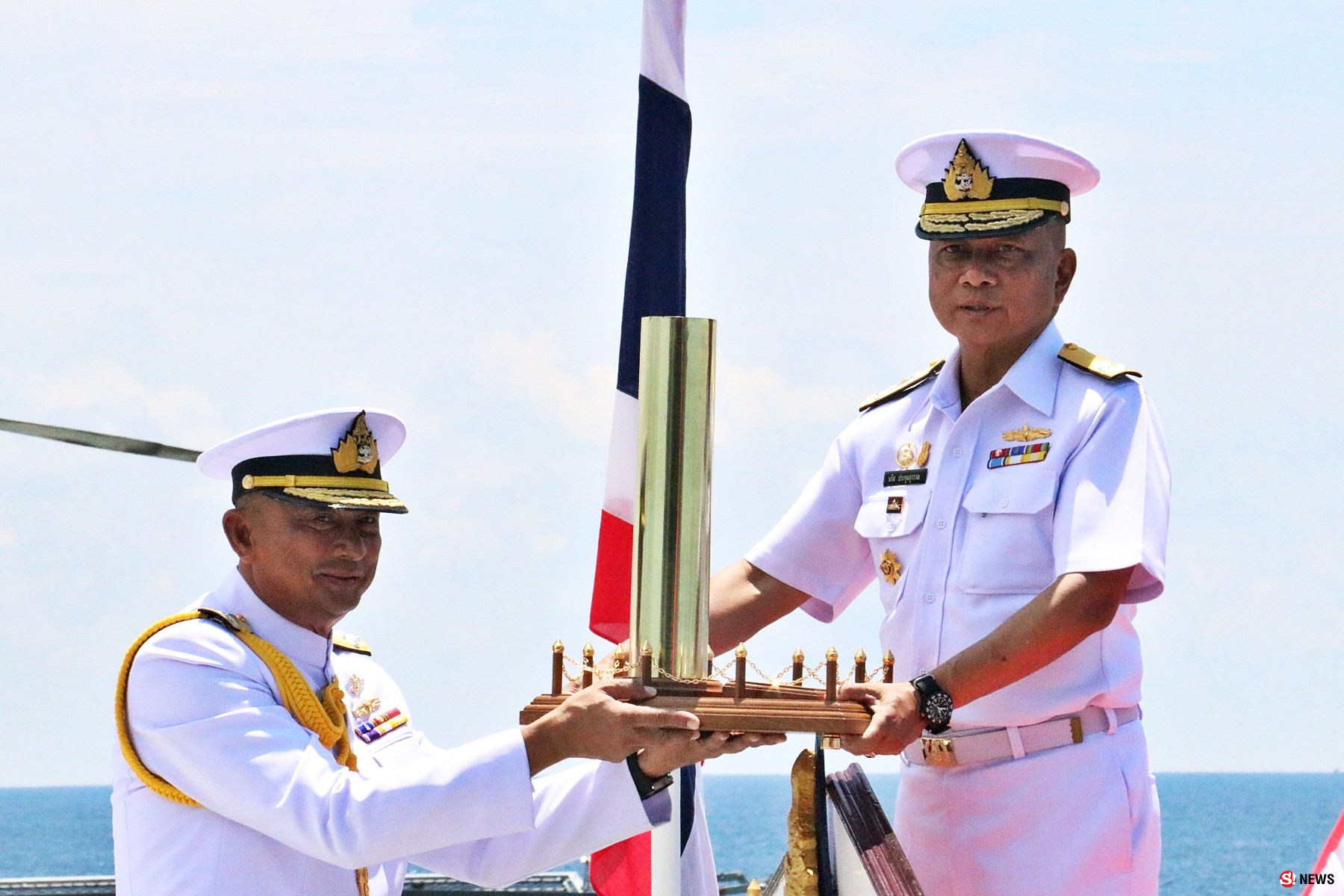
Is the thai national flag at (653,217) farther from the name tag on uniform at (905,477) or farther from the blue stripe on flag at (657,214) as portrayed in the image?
the name tag on uniform at (905,477)

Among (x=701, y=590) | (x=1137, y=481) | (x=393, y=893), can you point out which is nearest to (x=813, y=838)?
(x=701, y=590)

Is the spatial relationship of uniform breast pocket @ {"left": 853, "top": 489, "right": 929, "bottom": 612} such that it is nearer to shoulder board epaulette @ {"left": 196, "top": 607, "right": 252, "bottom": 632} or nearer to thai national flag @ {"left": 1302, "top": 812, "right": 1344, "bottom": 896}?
thai national flag @ {"left": 1302, "top": 812, "right": 1344, "bottom": 896}

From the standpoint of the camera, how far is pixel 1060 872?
4.09 metres

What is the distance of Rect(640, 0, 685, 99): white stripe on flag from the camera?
19.2 feet

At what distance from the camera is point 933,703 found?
3805 millimetres

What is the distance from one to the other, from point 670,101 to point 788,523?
68.7 inches

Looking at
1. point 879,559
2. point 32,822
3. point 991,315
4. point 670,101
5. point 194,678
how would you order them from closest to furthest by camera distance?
point 194,678
point 991,315
point 879,559
point 670,101
point 32,822

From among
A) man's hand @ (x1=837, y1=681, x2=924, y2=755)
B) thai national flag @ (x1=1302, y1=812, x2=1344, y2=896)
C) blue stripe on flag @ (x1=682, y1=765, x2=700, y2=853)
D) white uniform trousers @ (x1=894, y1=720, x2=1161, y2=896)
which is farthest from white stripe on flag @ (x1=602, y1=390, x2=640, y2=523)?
thai national flag @ (x1=1302, y1=812, x2=1344, y2=896)

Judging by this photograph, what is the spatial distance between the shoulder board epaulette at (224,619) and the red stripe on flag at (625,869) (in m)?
1.63

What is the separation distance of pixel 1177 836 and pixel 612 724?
100 m

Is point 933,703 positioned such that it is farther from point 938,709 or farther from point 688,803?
point 688,803

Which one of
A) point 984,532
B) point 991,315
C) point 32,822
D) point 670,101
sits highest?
point 670,101

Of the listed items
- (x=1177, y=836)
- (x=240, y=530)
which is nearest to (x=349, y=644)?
(x=240, y=530)

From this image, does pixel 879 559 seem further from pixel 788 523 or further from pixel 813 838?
pixel 813 838
